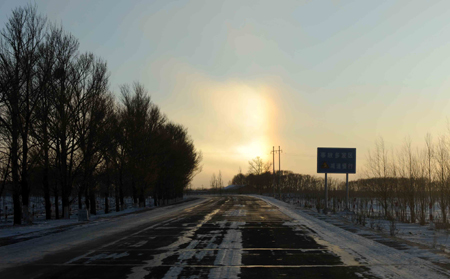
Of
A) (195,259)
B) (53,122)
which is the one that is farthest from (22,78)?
(195,259)

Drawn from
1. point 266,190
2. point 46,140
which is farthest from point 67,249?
point 266,190

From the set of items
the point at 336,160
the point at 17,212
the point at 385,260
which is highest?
the point at 336,160

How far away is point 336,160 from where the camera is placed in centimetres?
3706

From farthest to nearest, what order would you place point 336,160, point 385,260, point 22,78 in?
point 336,160, point 22,78, point 385,260

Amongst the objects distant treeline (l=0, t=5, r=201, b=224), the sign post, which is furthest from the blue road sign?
distant treeline (l=0, t=5, r=201, b=224)

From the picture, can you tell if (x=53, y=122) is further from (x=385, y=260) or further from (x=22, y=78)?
(x=385, y=260)

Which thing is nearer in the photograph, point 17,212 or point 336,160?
point 17,212

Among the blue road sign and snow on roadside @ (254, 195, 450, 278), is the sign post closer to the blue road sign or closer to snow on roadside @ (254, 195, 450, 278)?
the blue road sign

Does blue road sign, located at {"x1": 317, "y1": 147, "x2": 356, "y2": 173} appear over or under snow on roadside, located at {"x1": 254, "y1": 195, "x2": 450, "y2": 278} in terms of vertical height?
over

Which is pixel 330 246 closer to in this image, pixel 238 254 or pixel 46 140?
pixel 238 254

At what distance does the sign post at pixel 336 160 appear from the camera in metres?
36.9

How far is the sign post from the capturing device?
36.9 m

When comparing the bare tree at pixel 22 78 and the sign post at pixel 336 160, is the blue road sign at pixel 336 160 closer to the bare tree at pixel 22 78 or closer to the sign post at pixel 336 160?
the sign post at pixel 336 160

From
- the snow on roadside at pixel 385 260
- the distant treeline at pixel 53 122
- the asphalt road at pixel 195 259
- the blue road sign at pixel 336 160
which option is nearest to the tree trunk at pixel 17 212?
the distant treeline at pixel 53 122
